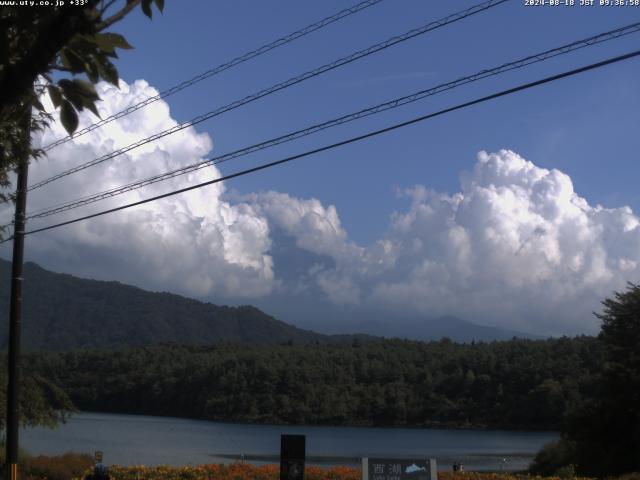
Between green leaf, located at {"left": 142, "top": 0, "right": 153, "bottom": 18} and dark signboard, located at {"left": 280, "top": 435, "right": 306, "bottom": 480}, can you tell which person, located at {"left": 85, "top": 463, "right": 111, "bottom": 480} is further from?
green leaf, located at {"left": 142, "top": 0, "right": 153, "bottom": 18}

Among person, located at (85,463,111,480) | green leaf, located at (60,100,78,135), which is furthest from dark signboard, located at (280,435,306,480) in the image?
green leaf, located at (60,100,78,135)

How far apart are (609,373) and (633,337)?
2.91 meters

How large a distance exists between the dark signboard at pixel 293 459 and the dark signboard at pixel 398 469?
113 cm

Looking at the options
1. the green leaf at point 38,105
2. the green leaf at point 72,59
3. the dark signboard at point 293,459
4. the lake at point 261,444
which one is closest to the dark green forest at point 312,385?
the lake at point 261,444

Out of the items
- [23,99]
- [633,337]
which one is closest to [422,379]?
[633,337]

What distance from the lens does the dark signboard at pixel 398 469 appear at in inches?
525

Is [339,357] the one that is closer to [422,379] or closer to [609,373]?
[422,379]

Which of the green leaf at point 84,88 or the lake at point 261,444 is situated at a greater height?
the green leaf at point 84,88

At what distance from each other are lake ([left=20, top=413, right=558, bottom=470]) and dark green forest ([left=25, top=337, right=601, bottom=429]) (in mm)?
5532

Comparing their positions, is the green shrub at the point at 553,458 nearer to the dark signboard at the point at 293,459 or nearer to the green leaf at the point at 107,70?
the dark signboard at the point at 293,459

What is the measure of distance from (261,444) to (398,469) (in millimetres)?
63062

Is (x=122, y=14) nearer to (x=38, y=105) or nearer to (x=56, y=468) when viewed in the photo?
(x=38, y=105)

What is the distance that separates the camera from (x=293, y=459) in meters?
14.0

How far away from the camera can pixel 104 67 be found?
4.10 m
